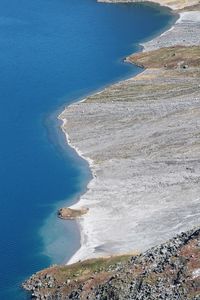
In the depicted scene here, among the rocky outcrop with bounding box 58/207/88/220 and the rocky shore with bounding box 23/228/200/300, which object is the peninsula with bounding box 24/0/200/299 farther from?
the rocky outcrop with bounding box 58/207/88/220

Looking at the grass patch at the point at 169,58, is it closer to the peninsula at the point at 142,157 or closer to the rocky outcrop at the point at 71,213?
the peninsula at the point at 142,157

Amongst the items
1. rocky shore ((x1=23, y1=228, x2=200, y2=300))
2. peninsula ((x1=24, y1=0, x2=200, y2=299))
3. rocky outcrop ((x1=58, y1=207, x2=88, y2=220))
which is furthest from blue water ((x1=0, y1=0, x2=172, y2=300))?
rocky shore ((x1=23, y1=228, x2=200, y2=300))

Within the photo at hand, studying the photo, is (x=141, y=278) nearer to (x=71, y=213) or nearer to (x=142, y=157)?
(x=71, y=213)

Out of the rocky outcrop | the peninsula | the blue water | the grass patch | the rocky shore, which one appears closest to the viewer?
the rocky shore

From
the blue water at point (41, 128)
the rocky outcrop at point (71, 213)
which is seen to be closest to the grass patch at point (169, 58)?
the blue water at point (41, 128)

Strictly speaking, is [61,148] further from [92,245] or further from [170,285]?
[170,285]

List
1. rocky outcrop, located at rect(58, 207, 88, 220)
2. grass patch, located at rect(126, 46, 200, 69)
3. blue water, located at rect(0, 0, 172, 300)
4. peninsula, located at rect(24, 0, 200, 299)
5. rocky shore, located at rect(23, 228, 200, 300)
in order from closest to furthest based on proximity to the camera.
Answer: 1. rocky shore, located at rect(23, 228, 200, 300)
2. peninsula, located at rect(24, 0, 200, 299)
3. blue water, located at rect(0, 0, 172, 300)
4. rocky outcrop, located at rect(58, 207, 88, 220)
5. grass patch, located at rect(126, 46, 200, 69)
